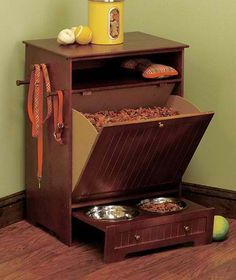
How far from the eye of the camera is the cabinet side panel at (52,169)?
328 centimetres

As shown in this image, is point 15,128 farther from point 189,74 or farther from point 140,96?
point 189,74

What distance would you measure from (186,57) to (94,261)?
3.44ft

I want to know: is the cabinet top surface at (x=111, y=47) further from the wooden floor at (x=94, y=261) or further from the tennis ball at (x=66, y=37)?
the wooden floor at (x=94, y=261)

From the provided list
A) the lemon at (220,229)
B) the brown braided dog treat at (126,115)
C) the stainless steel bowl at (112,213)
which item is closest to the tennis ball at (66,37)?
A: the brown braided dog treat at (126,115)

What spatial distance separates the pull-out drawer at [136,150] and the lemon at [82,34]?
299 mm

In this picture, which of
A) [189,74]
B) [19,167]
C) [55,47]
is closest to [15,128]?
[19,167]

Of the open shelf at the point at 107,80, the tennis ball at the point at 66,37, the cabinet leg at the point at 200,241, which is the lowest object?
the cabinet leg at the point at 200,241

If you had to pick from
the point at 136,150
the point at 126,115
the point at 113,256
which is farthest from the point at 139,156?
the point at 113,256

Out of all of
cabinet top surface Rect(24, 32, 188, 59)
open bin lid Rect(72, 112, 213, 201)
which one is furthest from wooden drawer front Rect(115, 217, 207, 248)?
cabinet top surface Rect(24, 32, 188, 59)

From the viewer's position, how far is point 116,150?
3227 mm

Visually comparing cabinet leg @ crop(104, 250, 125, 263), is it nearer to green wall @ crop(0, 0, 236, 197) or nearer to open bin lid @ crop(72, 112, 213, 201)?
open bin lid @ crop(72, 112, 213, 201)

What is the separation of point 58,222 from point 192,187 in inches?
27.9

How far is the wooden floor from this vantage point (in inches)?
122

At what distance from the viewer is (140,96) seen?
11.4 ft
